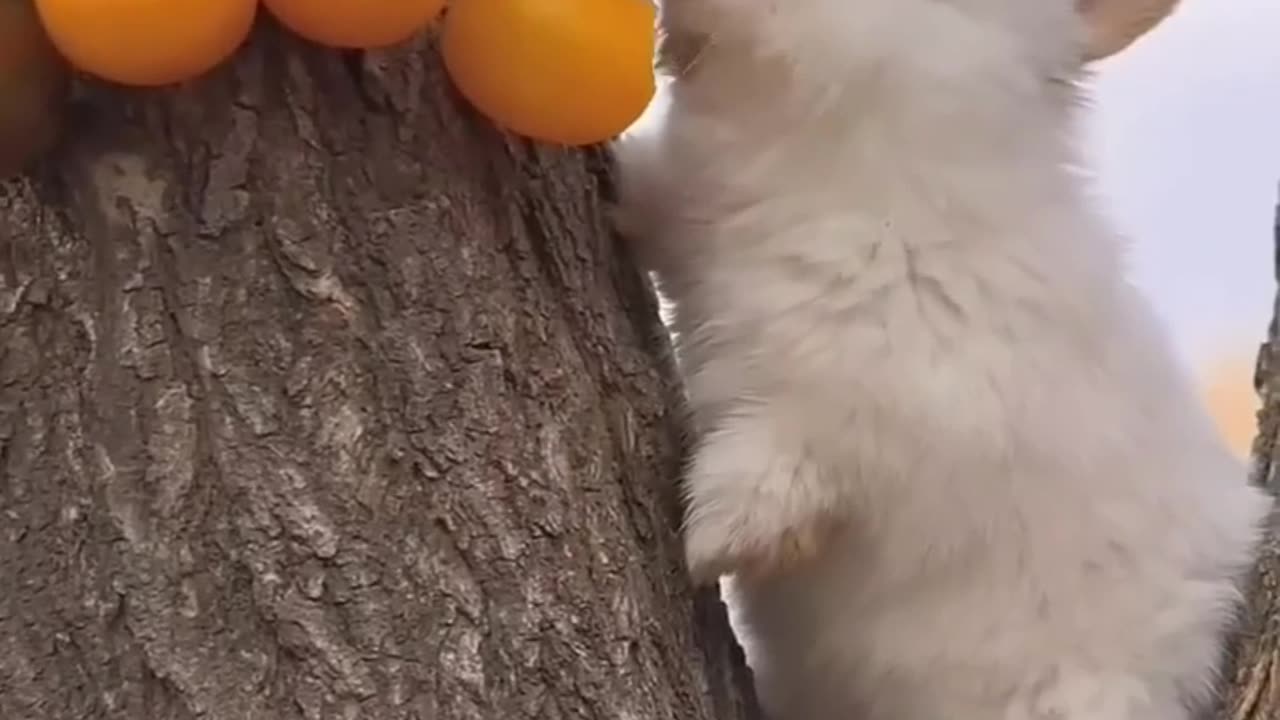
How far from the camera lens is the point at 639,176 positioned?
4.04 ft

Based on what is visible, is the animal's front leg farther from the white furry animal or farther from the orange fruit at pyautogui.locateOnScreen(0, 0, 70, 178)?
the orange fruit at pyautogui.locateOnScreen(0, 0, 70, 178)

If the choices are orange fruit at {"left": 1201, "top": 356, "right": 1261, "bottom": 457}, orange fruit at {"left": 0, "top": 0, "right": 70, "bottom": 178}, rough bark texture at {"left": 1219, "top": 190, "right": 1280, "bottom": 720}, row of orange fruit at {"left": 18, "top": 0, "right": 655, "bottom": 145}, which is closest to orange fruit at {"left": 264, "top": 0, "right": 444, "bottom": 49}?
row of orange fruit at {"left": 18, "top": 0, "right": 655, "bottom": 145}

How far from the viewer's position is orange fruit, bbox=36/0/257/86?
0.82 metres

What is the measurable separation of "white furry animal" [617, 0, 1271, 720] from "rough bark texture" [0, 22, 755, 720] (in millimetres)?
171

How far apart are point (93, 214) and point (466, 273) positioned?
21 centimetres

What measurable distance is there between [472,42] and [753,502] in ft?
1.16

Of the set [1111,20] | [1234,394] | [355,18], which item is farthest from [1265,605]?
[1234,394]

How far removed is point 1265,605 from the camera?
3.94 ft

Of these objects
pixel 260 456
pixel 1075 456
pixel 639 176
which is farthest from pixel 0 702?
pixel 1075 456

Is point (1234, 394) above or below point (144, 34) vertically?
below

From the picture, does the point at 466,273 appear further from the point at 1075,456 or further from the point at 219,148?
the point at 1075,456

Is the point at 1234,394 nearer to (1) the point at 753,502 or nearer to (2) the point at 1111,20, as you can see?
(2) the point at 1111,20

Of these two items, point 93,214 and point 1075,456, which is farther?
point 1075,456

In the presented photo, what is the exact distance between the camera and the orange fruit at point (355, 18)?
0.88 m
